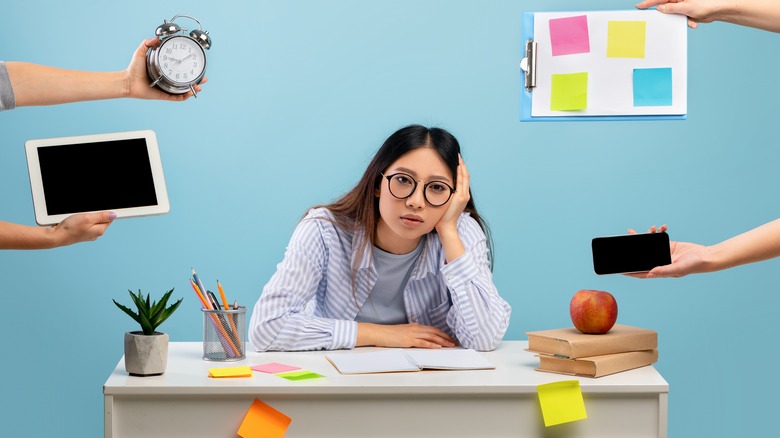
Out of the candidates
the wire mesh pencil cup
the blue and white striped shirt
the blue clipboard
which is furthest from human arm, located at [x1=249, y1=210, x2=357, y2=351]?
the blue clipboard

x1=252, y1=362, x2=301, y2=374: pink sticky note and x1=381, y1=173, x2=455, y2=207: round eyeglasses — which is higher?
x1=381, y1=173, x2=455, y2=207: round eyeglasses

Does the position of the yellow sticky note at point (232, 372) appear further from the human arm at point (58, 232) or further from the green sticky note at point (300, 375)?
the human arm at point (58, 232)

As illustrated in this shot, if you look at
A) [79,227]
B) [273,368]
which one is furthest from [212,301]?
[79,227]

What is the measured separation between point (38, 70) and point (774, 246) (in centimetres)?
181

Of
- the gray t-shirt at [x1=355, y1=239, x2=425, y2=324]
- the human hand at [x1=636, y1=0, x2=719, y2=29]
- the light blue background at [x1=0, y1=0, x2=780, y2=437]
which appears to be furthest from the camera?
the light blue background at [x1=0, y1=0, x2=780, y2=437]

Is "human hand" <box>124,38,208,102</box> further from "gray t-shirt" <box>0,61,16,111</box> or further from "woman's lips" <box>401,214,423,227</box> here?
"woman's lips" <box>401,214,423,227</box>

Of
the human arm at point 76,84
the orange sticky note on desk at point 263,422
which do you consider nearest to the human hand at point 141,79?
the human arm at point 76,84

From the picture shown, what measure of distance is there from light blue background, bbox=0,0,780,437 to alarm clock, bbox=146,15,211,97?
4.11 feet

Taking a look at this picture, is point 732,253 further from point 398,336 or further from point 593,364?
point 398,336

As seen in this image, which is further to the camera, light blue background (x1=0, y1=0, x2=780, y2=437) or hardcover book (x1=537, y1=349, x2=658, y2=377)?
light blue background (x1=0, y1=0, x2=780, y2=437)

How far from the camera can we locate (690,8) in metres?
2.24

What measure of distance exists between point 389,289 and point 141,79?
0.93 m

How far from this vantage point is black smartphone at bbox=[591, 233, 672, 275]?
2.03 meters

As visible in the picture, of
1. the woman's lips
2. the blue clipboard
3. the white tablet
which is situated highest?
the blue clipboard
